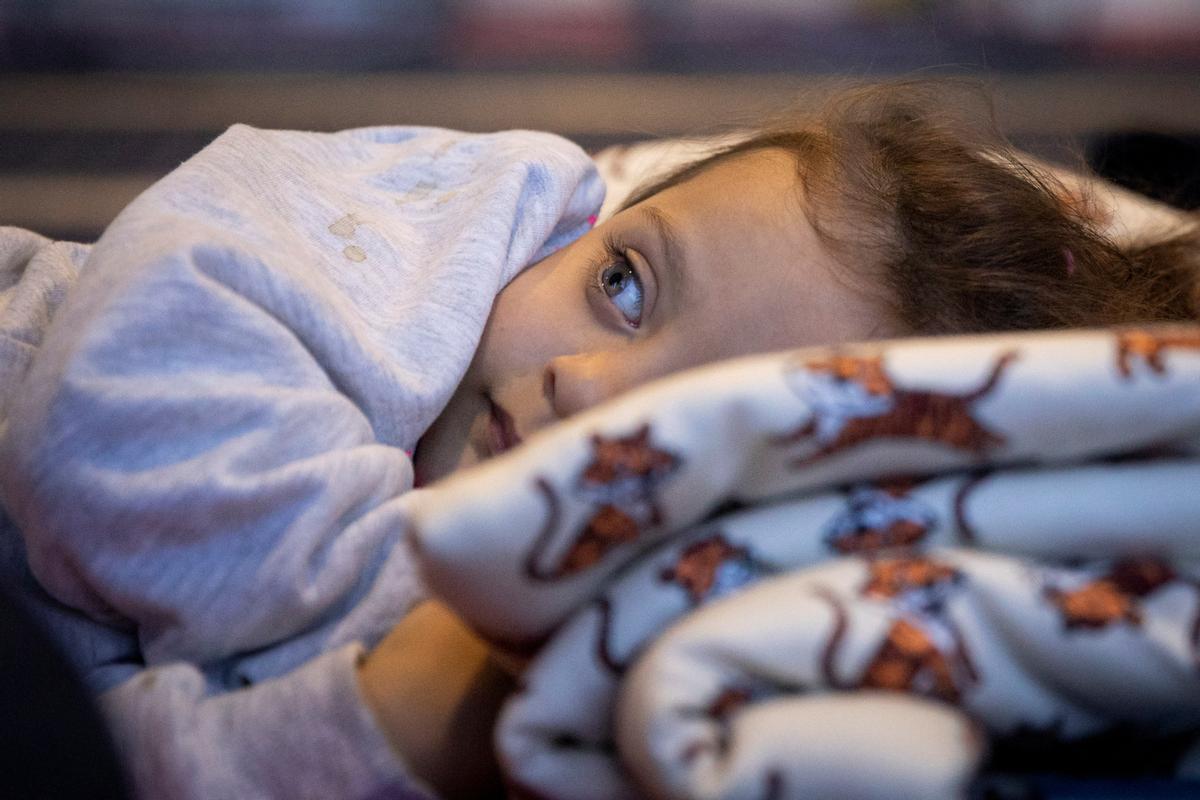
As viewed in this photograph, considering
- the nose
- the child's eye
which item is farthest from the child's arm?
the child's eye

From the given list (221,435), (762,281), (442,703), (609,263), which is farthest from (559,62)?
(442,703)

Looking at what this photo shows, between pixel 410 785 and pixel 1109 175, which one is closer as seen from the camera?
pixel 410 785

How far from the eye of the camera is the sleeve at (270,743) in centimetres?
45

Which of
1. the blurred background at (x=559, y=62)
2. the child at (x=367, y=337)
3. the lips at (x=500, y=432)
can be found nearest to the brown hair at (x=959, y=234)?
the child at (x=367, y=337)

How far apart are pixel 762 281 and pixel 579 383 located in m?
0.13

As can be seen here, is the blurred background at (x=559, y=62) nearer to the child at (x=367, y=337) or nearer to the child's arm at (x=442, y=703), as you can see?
the child at (x=367, y=337)

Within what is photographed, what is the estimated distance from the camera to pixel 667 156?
1.13 metres

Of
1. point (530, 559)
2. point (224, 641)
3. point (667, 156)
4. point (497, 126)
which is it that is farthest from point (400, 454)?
point (497, 126)

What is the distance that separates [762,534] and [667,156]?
0.78 m

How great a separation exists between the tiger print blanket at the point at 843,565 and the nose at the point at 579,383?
0.20 m

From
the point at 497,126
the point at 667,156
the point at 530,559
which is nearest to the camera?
the point at 530,559

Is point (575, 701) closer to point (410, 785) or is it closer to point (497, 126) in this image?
point (410, 785)

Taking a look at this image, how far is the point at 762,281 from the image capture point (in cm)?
65

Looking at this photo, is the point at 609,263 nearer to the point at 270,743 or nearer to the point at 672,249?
the point at 672,249
